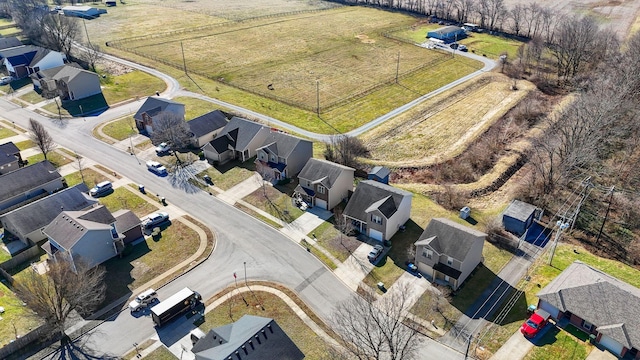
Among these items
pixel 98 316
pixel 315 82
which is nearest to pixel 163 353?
pixel 98 316

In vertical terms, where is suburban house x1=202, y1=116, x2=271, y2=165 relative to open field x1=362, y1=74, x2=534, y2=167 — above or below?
above

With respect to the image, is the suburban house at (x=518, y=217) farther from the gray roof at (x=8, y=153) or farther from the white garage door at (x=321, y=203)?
the gray roof at (x=8, y=153)

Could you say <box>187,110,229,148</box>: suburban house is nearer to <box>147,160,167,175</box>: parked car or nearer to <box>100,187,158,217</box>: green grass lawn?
<box>147,160,167,175</box>: parked car

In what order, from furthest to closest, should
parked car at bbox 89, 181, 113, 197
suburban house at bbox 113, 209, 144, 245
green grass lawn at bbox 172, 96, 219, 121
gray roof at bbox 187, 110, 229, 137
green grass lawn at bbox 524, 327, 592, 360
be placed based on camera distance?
green grass lawn at bbox 172, 96, 219, 121
gray roof at bbox 187, 110, 229, 137
parked car at bbox 89, 181, 113, 197
suburban house at bbox 113, 209, 144, 245
green grass lawn at bbox 524, 327, 592, 360

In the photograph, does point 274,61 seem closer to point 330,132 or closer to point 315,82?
point 315,82

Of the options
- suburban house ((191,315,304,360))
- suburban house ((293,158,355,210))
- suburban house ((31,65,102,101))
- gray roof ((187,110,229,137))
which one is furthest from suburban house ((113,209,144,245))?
suburban house ((31,65,102,101))

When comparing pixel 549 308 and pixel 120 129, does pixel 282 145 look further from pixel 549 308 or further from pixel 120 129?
pixel 549 308

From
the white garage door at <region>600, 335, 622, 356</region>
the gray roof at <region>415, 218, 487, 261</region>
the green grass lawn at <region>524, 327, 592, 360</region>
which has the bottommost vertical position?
the green grass lawn at <region>524, 327, 592, 360</region>
